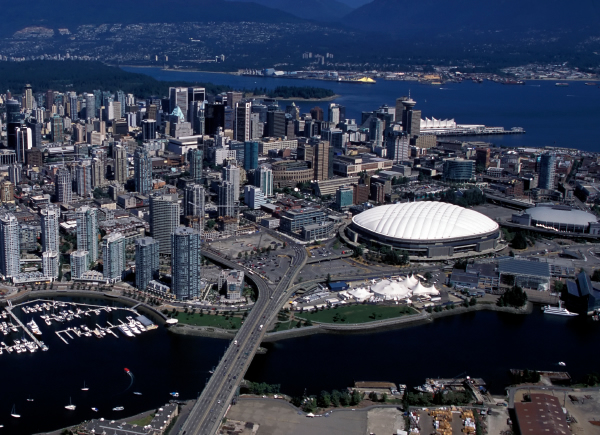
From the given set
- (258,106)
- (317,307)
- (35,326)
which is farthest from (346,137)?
(35,326)

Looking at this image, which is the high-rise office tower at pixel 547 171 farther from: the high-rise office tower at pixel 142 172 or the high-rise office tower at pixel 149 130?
the high-rise office tower at pixel 149 130

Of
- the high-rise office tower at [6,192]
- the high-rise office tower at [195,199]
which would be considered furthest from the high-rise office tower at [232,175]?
the high-rise office tower at [6,192]

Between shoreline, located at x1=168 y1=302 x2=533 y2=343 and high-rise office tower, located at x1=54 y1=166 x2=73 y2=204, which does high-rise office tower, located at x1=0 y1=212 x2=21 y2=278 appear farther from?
high-rise office tower, located at x1=54 y1=166 x2=73 y2=204

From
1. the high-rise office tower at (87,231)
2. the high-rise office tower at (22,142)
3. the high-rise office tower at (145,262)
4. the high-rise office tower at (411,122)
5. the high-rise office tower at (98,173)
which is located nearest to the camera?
the high-rise office tower at (145,262)

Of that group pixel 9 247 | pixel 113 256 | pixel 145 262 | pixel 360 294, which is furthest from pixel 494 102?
pixel 9 247

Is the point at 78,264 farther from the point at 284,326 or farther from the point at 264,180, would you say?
the point at 264,180

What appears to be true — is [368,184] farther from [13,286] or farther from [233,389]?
[233,389]
